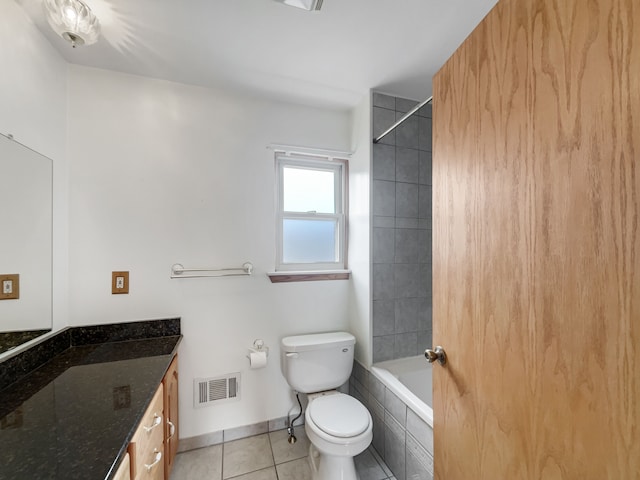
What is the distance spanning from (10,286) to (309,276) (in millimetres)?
1492

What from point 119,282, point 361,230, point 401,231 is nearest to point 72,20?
point 119,282

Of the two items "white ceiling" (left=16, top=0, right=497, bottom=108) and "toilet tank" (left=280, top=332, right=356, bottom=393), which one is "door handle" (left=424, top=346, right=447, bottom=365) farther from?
"white ceiling" (left=16, top=0, right=497, bottom=108)

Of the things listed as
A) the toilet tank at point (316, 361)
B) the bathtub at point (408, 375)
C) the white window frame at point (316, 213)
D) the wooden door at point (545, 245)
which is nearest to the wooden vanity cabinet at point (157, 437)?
the toilet tank at point (316, 361)

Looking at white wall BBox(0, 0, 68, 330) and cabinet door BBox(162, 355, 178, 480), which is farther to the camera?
cabinet door BBox(162, 355, 178, 480)

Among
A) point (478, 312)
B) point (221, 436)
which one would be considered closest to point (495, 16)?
point (478, 312)

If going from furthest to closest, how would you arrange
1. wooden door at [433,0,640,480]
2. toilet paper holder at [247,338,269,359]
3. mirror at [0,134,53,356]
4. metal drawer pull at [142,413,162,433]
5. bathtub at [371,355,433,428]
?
toilet paper holder at [247,338,269,359] < bathtub at [371,355,433,428] < mirror at [0,134,53,356] < metal drawer pull at [142,413,162,433] < wooden door at [433,0,640,480]

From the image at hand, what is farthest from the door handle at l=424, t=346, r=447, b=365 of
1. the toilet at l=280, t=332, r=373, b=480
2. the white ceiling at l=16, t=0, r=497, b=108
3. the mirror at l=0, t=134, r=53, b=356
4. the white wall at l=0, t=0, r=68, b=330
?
the white wall at l=0, t=0, r=68, b=330

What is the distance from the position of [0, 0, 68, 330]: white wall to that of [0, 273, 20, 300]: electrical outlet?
0.89 ft

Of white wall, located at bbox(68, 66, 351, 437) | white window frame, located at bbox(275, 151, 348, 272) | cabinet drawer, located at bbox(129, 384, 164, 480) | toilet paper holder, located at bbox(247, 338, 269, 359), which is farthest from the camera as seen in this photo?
white window frame, located at bbox(275, 151, 348, 272)

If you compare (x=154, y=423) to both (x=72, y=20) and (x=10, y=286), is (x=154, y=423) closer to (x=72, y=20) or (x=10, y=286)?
(x=10, y=286)

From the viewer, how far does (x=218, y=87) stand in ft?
5.74

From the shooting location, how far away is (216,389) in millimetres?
1736

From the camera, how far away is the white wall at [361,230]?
6.00 ft

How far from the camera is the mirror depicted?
3.57ft
